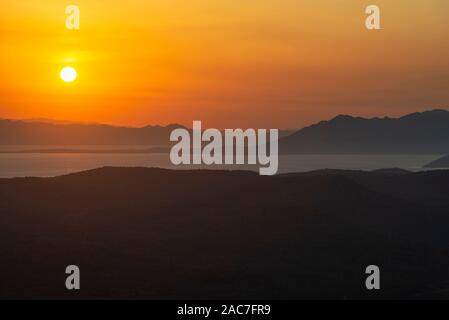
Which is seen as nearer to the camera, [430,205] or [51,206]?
[51,206]

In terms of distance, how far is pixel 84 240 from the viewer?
202 feet

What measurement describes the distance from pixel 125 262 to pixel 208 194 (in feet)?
105

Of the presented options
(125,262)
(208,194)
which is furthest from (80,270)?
(208,194)

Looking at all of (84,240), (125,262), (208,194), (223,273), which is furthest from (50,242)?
(208,194)

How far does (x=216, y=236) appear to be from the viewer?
6612cm

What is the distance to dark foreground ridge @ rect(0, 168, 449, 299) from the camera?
49.4 m

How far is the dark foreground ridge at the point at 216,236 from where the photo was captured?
4941cm

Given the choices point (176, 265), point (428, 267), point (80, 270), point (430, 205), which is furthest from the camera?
point (430, 205)

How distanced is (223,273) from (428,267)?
1823cm
